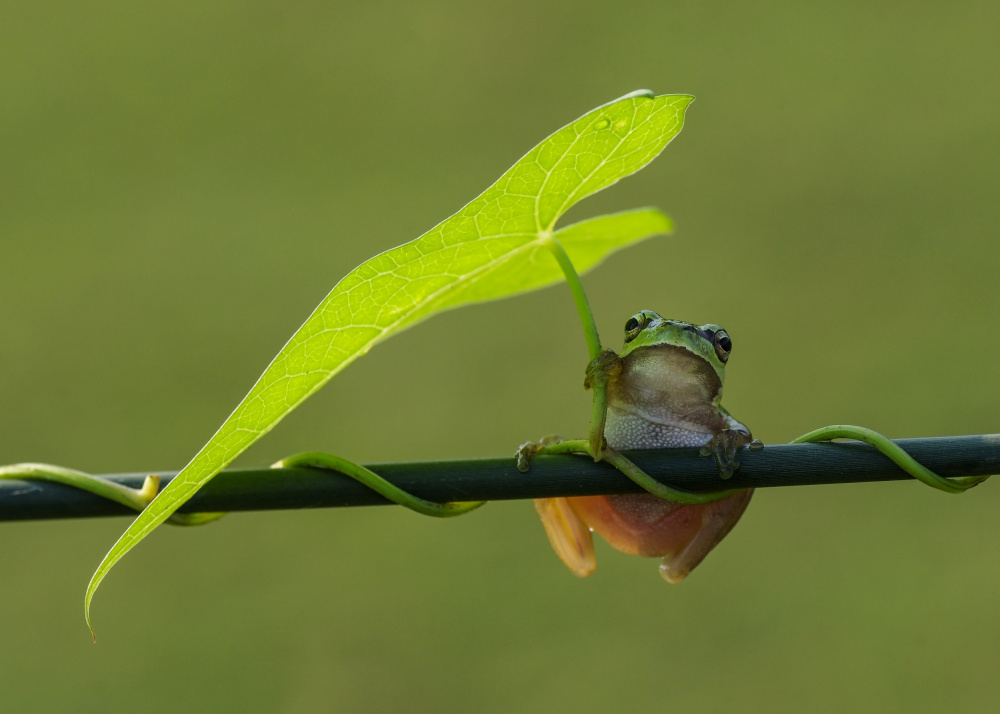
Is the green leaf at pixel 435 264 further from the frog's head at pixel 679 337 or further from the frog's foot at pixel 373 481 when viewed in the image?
the frog's head at pixel 679 337

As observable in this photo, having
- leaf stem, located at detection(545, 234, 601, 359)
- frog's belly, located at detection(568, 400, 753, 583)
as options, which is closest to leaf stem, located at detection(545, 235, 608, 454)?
leaf stem, located at detection(545, 234, 601, 359)

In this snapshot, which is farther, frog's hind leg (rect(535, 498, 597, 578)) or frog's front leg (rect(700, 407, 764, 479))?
frog's hind leg (rect(535, 498, 597, 578))

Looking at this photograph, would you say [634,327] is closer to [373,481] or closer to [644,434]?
[644,434]

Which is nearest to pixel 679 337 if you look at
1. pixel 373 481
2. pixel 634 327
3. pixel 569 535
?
pixel 634 327

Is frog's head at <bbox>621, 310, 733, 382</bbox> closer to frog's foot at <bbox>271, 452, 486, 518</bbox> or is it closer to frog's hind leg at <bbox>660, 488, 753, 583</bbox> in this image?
frog's hind leg at <bbox>660, 488, 753, 583</bbox>

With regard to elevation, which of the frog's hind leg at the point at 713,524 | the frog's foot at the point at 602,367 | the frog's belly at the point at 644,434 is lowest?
the frog's hind leg at the point at 713,524

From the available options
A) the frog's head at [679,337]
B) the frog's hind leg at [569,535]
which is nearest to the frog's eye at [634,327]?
the frog's head at [679,337]

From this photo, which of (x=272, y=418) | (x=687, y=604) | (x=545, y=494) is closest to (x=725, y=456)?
(x=545, y=494)
